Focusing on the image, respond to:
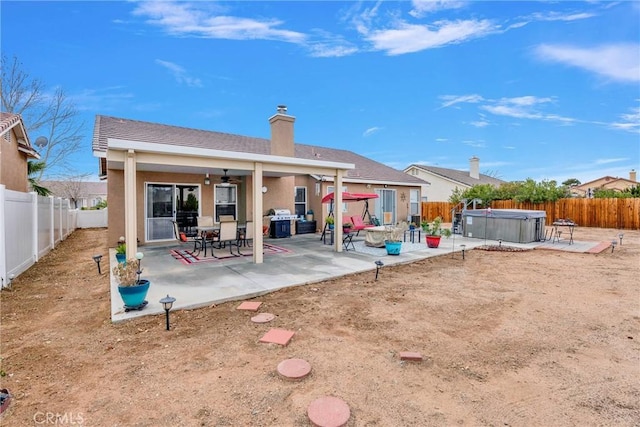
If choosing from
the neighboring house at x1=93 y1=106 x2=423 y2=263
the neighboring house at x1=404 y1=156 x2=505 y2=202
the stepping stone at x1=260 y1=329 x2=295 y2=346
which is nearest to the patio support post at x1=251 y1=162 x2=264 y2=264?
the neighboring house at x1=93 y1=106 x2=423 y2=263

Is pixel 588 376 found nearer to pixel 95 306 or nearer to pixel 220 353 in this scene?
pixel 220 353

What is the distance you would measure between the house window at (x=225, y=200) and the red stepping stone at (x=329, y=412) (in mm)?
10126

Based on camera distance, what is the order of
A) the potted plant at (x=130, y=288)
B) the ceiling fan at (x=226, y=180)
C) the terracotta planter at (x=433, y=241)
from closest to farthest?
the potted plant at (x=130, y=288) → the terracotta planter at (x=433, y=241) → the ceiling fan at (x=226, y=180)

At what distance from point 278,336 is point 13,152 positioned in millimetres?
14064

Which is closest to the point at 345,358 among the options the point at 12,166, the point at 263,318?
the point at 263,318

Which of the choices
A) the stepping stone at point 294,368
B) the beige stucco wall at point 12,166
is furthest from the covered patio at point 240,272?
the beige stucco wall at point 12,166

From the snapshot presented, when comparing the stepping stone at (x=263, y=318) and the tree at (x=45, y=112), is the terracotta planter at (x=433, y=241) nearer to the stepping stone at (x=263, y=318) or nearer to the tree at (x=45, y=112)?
the stepping stone at (x=263, y=318)

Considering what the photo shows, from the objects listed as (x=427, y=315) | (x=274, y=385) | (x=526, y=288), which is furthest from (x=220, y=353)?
(x=526, y=288)

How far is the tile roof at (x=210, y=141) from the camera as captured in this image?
1068 cm

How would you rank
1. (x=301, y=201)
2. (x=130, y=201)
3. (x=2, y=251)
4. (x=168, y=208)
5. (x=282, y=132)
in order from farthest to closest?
(x=301, y=201) → (x=282, y=132) → (x=168, y=208) → (x=130, y=201) → (x=2, y=251)

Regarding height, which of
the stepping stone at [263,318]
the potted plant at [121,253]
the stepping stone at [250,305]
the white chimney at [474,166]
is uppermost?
the white chimney at [474,166]

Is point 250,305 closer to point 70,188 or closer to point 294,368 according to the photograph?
point 294,368

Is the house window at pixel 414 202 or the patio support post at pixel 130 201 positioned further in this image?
the house window at pixel 414 202

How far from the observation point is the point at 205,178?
11.4 m
